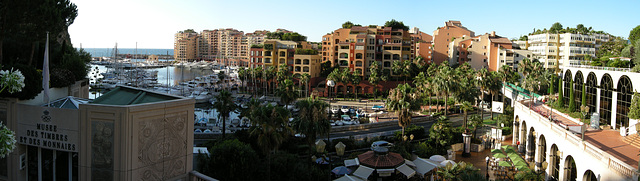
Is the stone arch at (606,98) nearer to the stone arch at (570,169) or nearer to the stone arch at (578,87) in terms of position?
the stone arch at (578,87)

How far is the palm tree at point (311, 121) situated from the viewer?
104 feet

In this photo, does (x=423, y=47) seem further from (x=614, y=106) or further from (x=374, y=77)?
(x=614, y=106)

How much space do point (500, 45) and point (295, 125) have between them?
7248 cm

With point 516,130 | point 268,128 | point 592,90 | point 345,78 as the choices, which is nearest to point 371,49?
point 345,78

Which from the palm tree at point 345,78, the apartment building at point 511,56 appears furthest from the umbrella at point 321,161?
the apartment building at point 511,56

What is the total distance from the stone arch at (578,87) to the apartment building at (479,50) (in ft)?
165

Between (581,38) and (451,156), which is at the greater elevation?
(581,38)

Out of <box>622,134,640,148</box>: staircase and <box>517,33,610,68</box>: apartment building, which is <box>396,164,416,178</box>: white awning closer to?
<box>622,134,640,148</box>: staircase

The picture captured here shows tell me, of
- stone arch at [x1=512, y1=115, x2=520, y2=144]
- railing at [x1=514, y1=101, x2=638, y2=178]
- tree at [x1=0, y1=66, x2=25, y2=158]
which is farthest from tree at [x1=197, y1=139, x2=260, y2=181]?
stone arch at [x1=512, y1=115, x2=520, y2=144]

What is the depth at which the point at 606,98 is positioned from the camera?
35969 millimetres

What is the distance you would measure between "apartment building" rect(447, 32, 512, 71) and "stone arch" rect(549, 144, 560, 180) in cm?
6619

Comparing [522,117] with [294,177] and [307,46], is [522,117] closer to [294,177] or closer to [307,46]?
[294,177]

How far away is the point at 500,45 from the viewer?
92188 millimetres

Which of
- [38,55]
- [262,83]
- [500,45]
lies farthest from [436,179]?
[500,45]
